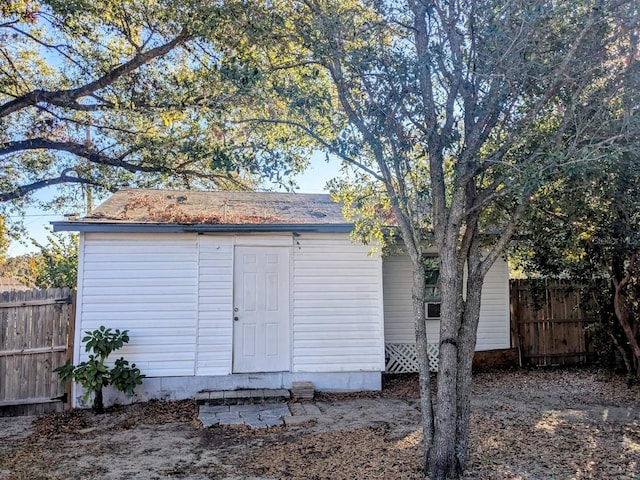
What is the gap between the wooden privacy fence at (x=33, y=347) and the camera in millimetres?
6888

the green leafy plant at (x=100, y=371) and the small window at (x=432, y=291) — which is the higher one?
the small window at (x=432, y=291)

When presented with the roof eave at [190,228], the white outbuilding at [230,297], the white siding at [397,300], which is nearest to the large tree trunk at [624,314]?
the white siding at [397,300]

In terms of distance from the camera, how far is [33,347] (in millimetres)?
6980

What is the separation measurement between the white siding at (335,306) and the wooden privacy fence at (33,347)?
11.2 ft

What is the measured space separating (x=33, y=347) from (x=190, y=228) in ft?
9.11

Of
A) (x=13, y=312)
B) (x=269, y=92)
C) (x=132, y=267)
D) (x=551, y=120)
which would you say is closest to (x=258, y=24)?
(x=269, y=92)

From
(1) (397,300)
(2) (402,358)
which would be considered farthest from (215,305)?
(2) (402,358)

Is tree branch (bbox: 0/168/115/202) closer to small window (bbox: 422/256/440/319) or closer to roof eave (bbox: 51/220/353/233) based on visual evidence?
roof eave (bbox: 51/220/353/233)

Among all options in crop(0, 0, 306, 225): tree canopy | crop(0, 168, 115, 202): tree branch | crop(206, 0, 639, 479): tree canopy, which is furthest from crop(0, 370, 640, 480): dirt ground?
crop(0, 168, 115, 202): tree branch

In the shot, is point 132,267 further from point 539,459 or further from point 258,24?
point 539,459

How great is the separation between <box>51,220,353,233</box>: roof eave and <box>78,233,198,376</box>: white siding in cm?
21

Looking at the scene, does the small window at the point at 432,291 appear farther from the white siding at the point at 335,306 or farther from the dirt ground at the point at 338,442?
the dirt ground at the point at 338,442

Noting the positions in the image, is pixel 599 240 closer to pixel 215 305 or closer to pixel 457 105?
pixel 457 105

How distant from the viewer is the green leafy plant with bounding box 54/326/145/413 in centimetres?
651
